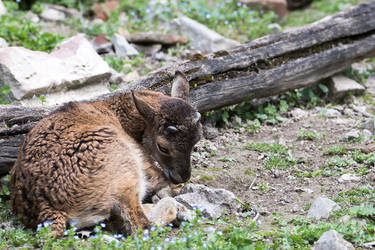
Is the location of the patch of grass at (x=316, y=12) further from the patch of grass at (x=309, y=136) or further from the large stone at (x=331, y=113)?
the patch of grass at (x=309, y=136)

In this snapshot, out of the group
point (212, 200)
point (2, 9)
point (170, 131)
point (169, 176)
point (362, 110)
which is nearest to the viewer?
point (212, 200)

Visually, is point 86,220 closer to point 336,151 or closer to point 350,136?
point 336,151

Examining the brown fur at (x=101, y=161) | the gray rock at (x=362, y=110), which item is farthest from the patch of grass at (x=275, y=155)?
the gray rock at (x=362, y=110)

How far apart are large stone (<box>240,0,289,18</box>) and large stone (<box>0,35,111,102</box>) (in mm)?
5907

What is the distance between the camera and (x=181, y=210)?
604 centimetres

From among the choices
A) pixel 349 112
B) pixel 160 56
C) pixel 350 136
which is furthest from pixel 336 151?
pixel 160 56

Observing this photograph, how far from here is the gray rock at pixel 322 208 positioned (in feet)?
18.6

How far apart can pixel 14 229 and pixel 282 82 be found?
18.2ft

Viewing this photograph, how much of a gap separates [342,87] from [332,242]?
19.7ft

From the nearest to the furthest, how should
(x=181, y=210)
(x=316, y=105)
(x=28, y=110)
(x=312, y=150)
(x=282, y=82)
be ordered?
(x=181, y=210), (x=28, y=110), (x=312, y=150), (x=282, y=82), (x=316, y=105)

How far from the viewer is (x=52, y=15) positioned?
40.7ft

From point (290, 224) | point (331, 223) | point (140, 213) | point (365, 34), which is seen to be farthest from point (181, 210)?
point (365, 34)

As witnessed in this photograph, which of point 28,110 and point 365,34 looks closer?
point 28,110

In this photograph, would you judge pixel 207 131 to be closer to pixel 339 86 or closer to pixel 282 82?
pixel 282 82
